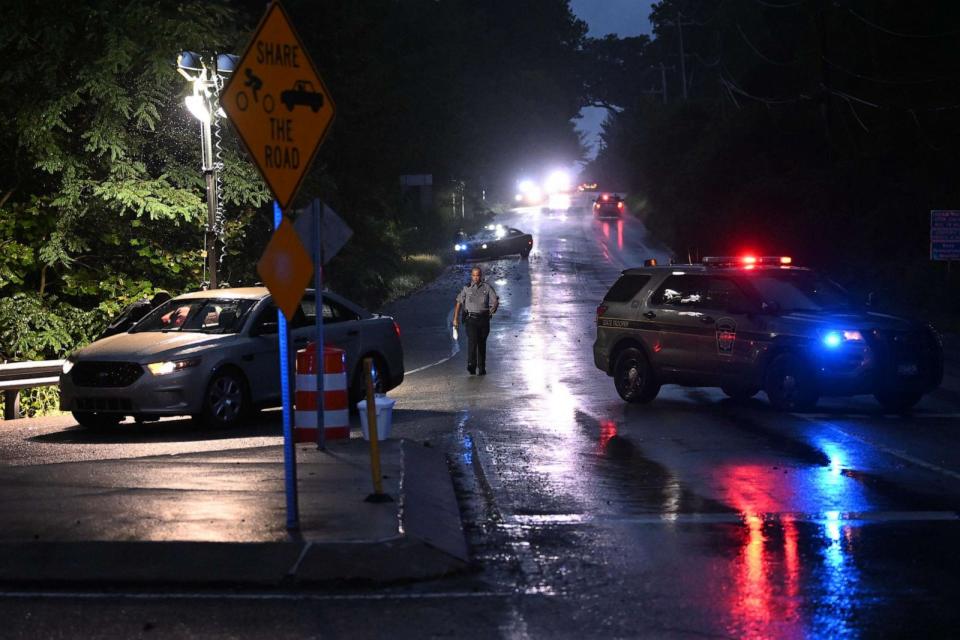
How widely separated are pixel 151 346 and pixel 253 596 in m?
8.50

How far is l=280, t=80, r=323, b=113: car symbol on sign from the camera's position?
9.17 meters

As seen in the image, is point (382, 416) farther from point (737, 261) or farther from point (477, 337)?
point (477, 337)

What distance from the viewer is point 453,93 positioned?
7344 centimetres

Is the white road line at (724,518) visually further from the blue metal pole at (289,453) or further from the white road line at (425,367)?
the white road line at (425,367)

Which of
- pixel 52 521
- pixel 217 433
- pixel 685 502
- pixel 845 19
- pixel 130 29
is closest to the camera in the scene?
pixel 52 521

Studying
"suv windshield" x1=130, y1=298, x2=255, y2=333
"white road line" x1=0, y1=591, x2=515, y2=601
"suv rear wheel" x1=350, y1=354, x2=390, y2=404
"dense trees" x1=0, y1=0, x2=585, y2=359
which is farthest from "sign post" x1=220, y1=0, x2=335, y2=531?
"dense trees" x1=0, y1=0, x2=585, y2=359

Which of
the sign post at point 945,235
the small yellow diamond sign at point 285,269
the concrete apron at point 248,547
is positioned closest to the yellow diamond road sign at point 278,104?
the small yellow diamond sign at point 285,269

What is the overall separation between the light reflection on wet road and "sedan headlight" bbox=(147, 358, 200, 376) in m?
2.59

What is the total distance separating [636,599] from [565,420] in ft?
29.4

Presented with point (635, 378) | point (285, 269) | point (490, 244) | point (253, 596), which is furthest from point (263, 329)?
point (490, 244)

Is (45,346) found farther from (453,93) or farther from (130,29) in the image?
(453,93)

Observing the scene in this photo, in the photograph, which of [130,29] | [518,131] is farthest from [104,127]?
[518,131]

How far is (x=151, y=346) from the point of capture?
52.1ft

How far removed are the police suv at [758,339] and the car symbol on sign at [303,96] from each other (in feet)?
29.5
